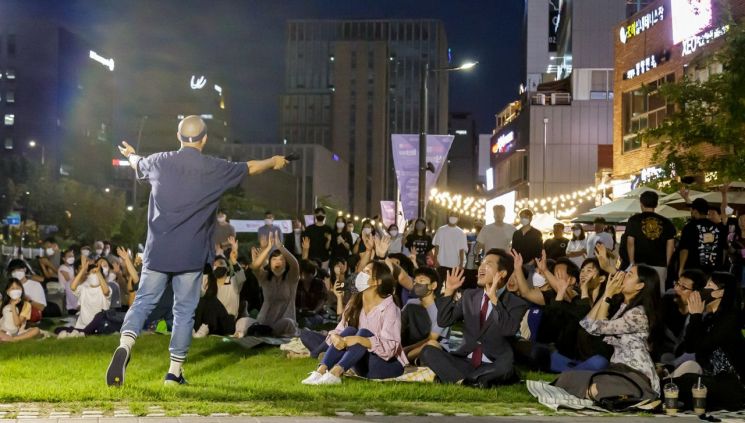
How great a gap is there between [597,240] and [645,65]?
80.5 ft

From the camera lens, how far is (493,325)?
9.73 metres

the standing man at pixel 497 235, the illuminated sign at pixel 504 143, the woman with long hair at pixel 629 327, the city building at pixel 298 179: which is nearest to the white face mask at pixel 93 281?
the standing man at pixel 497 235

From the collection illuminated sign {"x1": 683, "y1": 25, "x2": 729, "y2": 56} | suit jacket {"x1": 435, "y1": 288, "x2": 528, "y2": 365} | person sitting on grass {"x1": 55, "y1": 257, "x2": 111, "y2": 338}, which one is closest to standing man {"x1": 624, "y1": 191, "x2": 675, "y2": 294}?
suit jacket {"x1": 435, "y1": 288, "x2": 528, "y2": 365}

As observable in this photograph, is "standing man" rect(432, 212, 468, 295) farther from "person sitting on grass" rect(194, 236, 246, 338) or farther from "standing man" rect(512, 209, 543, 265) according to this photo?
"person sitting on grass" rect(194, 236, 246, 338)

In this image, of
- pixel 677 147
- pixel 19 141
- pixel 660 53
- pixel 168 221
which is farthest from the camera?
pixel 19 141

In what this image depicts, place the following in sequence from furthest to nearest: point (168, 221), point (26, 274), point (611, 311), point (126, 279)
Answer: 1. point (126, 279)
2. point (26, 274)
3. point (611, 311)
4. point (168, 221)

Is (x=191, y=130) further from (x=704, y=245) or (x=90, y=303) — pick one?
(x=704, y=245)

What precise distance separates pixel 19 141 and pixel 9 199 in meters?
57.3

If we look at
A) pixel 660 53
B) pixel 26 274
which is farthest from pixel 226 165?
pixel 660 53

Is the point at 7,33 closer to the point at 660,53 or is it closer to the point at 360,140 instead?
the point at 360,140

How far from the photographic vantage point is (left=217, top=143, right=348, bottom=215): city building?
13325cm

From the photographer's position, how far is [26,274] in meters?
18.0

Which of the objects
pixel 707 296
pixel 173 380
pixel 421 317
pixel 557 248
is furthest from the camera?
pixel 557 248

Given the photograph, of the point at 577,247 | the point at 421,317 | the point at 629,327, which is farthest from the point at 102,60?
the point at 629,327
